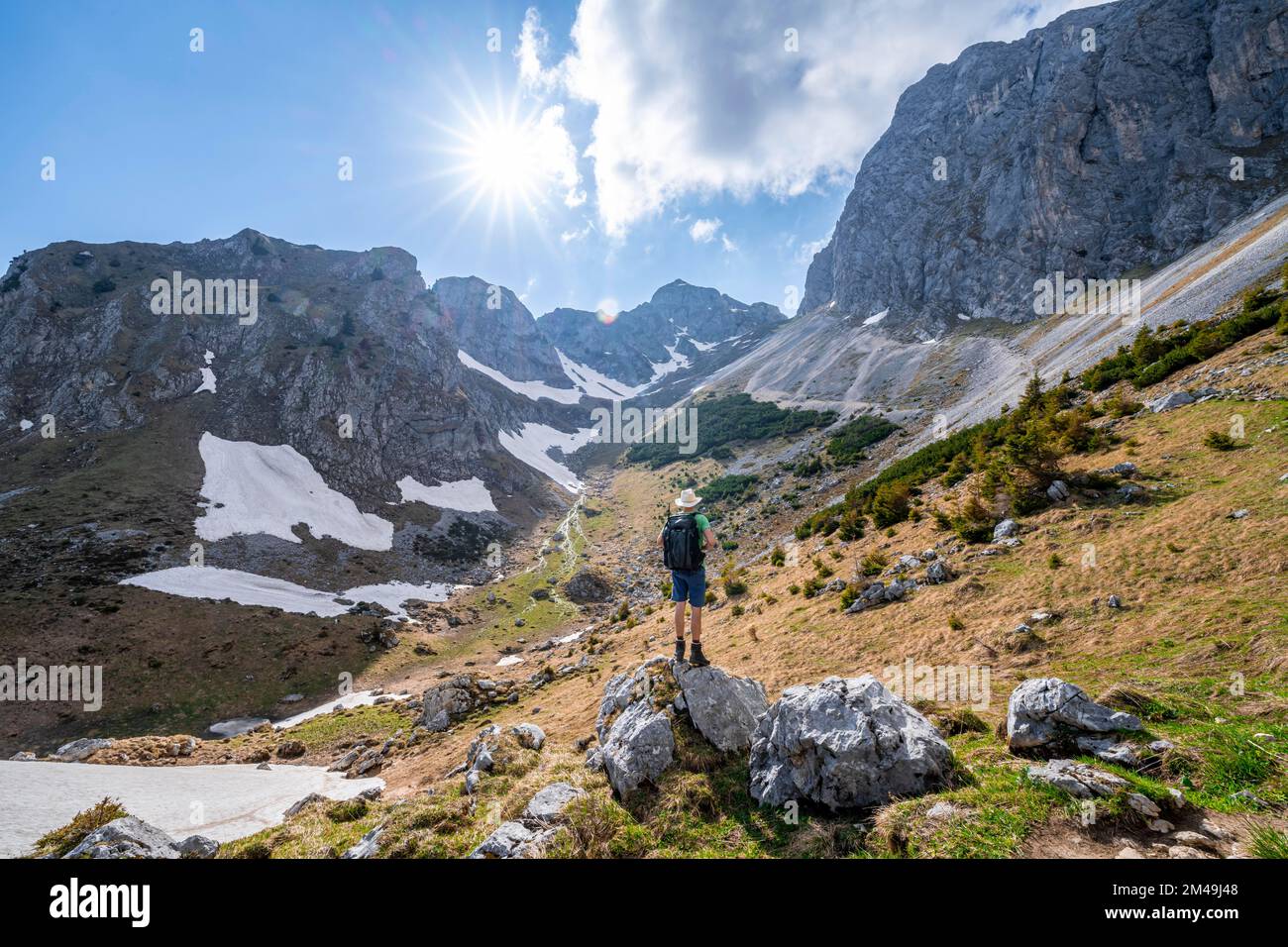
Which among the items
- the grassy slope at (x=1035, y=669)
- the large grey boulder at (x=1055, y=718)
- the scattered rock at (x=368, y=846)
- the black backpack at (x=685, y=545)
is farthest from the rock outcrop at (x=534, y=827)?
the large grey boulder at (x=1055, y=718)

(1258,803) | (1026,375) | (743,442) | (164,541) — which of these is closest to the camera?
(1258,803)

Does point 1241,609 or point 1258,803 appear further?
point 1241,609

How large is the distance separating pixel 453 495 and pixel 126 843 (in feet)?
203

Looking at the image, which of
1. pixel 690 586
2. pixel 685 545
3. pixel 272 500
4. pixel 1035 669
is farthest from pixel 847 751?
pixel 272 500

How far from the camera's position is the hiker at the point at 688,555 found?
8609 millimetres

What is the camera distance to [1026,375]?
152 ft

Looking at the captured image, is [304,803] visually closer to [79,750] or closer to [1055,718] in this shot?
[79,750]

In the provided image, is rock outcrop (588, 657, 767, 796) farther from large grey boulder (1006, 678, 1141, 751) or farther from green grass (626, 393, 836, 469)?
green grass (626, 393, 836, 469)

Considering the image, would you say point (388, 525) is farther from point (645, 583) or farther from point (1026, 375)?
point (1026, 375)

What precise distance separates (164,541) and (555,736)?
42.5 metres

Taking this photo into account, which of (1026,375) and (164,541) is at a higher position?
(1026,375)

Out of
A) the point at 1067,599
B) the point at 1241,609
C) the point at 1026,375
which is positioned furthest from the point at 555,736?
the point at 1026,375
